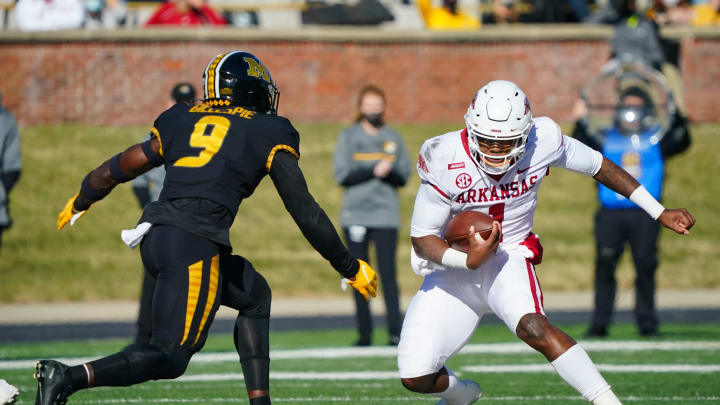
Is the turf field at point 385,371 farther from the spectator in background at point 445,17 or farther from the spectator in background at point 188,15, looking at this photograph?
the spectator in background at point 445,17

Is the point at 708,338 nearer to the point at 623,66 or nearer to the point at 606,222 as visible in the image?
the point at 606,222

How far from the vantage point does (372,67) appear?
16.7 metres

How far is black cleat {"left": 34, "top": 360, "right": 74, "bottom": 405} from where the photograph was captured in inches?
178

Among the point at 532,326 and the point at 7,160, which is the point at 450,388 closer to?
the point at 532,326

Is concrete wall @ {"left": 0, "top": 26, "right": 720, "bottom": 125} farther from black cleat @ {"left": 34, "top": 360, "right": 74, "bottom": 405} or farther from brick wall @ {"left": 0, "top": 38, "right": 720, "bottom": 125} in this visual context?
black cleat @ {"left": 34, "top": 360, "right": 74, "bottom": 405}

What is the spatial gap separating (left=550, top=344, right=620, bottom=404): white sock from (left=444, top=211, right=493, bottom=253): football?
67 cm

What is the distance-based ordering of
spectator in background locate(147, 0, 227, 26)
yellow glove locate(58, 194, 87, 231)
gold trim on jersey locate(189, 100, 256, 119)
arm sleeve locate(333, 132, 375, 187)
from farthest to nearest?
spectator in background locate(147, 0, 227, 26)
arm sleeve locate(333, 132, 375, 187)
yellow glove locate(58, 194, 87, 231)
gold trim on jersey locate(189, 100, 256, 119)

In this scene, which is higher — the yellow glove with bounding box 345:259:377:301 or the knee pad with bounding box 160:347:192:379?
the yellow glove with bounding box 345:259:377:301

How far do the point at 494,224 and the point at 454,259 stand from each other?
0.28 metres

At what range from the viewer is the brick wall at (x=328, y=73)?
16.3 meters

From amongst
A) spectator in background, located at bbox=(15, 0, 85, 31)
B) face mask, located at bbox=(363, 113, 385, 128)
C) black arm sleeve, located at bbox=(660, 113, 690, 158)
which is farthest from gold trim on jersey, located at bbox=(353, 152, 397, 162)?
spectator in background, located at bbox=(15, 0, 85, 31)

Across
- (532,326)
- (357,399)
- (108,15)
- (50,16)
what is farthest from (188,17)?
(532,326)

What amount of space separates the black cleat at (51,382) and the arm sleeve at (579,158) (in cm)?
252

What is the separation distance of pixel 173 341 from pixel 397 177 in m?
4.77
